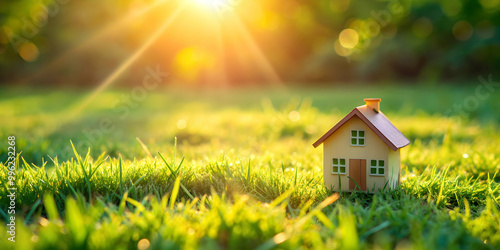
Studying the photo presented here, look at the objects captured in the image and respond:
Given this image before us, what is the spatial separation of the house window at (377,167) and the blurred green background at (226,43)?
13538 millimetres

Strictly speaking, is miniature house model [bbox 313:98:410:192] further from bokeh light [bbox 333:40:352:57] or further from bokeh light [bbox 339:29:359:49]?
bokeh light [bbox 333:40:352:57]

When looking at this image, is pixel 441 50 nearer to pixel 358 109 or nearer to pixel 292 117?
pixel 292 117

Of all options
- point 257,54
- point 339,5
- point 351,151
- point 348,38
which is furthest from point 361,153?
point 339,5

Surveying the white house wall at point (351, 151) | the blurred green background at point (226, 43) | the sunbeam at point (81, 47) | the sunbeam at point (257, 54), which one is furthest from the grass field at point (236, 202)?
the sunbeam at point (257, 54)

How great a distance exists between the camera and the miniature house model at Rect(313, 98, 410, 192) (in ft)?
8.30

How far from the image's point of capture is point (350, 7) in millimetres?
20625

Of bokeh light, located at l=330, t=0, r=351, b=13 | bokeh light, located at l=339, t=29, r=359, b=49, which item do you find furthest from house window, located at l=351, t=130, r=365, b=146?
bokeh light, located at l=330, t=0, r=351, b=13

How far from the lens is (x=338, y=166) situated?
2645mm

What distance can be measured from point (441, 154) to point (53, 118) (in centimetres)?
624

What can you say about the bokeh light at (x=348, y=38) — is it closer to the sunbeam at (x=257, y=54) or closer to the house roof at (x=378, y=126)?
the sunbeam at (x=257, y=54)

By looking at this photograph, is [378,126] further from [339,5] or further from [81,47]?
[339,5]

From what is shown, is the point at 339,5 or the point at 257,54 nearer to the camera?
the point at 339,5

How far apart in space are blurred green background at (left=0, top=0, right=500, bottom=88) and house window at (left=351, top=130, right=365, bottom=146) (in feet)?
44.0

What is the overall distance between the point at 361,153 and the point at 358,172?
135mm
